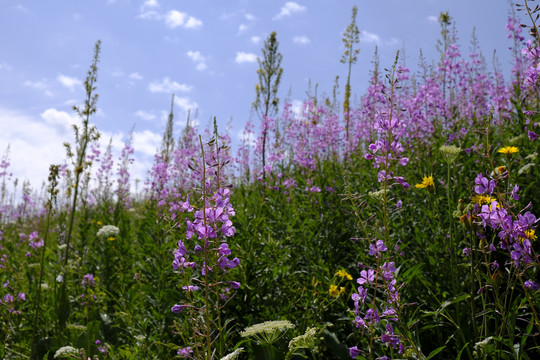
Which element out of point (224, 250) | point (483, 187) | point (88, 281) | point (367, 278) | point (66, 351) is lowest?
point (66, 351)

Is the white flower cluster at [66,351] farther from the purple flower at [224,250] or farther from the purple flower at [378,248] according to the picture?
the purple flower at [378,248]

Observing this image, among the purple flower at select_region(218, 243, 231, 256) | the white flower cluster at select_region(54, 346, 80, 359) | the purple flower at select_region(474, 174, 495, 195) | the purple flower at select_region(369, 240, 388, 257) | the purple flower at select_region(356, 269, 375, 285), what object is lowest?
the white flower cluster at select_region(54, 346, 80, 359)

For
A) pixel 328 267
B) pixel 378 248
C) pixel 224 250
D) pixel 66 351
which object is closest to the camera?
pixel 224 250

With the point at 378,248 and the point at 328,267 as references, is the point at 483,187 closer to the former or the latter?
the point at 378,248

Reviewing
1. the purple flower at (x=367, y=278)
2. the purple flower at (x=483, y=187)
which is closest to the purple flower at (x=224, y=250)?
the purple flower at (x=367, y=278)

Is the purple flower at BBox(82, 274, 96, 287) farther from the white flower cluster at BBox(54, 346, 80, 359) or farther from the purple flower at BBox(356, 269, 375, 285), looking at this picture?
the purple flower at BBox(356, 269, 375, 285)

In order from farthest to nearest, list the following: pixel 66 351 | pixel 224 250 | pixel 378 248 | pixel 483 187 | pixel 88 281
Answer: pixel 88 281
pixel 66 351
pixel 483 187
pixel 378 248
pixel 224 250

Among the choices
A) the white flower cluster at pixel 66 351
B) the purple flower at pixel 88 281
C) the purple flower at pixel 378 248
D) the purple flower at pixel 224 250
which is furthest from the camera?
the purple flower at pixel 88 281

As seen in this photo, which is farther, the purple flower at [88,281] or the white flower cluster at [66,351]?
the purple flower at [88,281]

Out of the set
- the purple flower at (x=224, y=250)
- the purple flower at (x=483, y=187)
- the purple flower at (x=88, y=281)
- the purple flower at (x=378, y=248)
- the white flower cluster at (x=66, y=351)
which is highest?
the purple flower at (x=483, y=187)

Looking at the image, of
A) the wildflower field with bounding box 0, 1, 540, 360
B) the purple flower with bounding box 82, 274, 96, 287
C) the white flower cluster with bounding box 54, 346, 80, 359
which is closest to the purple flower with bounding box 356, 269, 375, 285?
the wildflower field with bounding box 0, 1, 540, 360

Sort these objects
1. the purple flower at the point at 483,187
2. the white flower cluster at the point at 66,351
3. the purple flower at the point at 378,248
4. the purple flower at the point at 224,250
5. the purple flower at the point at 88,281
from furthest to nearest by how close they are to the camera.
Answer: the purple flower at the point at 88,281 < the white flower cluster at the point at 66,351 < the purple flower at the point at 483,187 < the purple flower at the point at 378,248 < the purple flower at the point at 224,250

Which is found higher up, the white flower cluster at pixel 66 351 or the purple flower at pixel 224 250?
the purple flower at pixel 224 250

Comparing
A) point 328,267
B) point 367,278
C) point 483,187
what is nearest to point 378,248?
point 367,278
